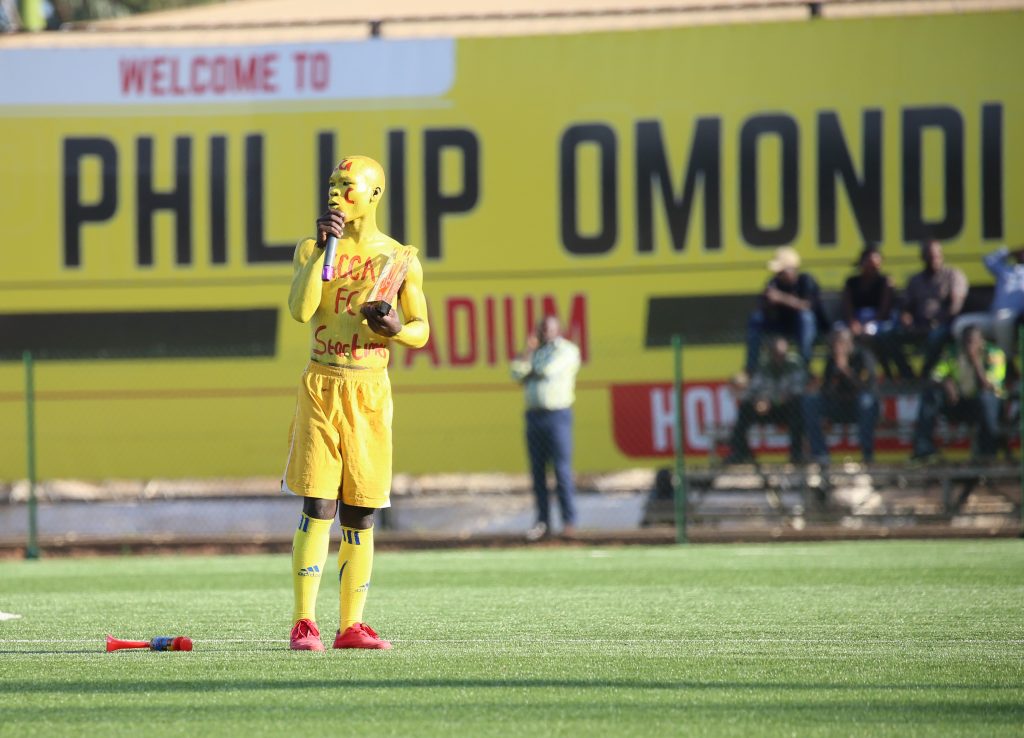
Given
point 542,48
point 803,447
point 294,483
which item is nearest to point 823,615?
point 294,483

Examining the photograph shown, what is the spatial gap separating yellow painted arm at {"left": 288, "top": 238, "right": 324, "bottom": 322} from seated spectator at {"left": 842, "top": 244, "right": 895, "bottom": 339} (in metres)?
9.66

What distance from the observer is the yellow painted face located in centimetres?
738

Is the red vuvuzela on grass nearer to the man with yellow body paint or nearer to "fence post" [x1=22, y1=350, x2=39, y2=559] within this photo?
the man with yellow body paint

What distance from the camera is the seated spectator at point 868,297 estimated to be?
16.1 meters

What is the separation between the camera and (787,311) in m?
16.0

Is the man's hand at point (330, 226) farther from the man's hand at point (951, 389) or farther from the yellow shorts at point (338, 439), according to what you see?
the man's hand at point (951, 389)

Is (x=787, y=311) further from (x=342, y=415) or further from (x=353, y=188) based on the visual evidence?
(x=342, y=415)

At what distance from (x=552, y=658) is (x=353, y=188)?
7.11 feet

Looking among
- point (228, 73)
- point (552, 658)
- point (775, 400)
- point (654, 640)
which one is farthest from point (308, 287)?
point (228, 73)

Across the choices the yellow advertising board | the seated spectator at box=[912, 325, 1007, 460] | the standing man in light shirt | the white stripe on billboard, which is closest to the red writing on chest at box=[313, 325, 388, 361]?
the standing man in light shirt

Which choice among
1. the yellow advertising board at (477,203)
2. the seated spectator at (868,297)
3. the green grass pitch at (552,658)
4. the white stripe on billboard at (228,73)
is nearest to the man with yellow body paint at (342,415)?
the green grass pitch at (552,658)

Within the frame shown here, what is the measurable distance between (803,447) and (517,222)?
3686 mm

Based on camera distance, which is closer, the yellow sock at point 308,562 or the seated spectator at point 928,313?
the yellow sock at point 308,562

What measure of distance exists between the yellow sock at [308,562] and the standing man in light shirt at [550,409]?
27.6 feet
